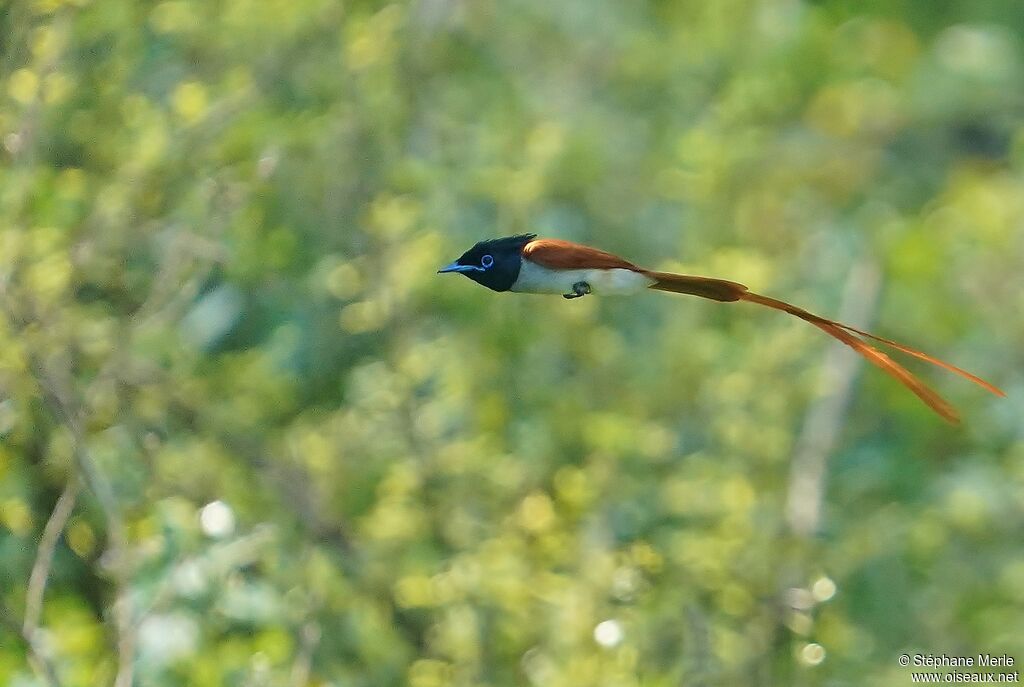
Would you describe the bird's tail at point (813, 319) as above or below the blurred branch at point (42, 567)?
above

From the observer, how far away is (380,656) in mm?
3428

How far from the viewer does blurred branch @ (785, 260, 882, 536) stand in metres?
3.90

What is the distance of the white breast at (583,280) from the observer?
5.27ft

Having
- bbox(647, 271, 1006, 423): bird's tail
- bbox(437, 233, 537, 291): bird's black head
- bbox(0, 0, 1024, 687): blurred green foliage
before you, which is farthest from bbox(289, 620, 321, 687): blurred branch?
bbox(647, 271, 1006, 423): bird's tail

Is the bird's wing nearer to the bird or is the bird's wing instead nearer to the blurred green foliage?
the bird

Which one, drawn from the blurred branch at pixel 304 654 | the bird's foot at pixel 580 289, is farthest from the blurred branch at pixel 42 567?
the bird's foot at pixel 580 289

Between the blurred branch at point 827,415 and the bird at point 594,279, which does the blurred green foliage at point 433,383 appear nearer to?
the blurred branch at point 827,415

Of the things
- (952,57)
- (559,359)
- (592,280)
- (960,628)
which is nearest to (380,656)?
(559,359)

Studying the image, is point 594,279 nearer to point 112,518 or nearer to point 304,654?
point 112,518

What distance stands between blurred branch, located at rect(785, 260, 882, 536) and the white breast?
2.33 metres

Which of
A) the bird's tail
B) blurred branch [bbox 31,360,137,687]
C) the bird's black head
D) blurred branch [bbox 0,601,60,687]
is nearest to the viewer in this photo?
the bird's tail

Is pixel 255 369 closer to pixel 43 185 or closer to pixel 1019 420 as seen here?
pixel 43 185

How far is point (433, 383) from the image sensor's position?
12.8 ft

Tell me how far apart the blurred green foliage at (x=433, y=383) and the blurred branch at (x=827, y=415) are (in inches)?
1.9
